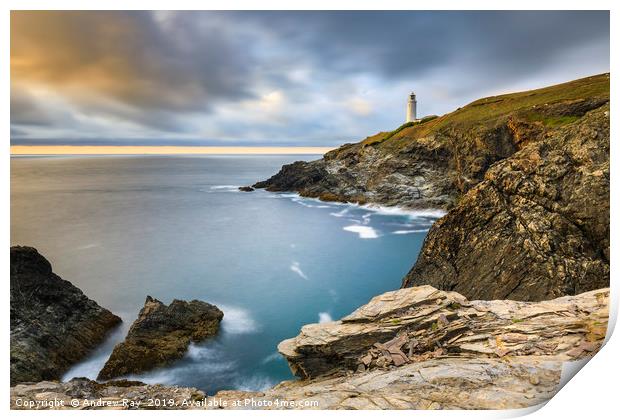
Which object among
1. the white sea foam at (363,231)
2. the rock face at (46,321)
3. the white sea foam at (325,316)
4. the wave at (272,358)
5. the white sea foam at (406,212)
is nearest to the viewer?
the rock face at (46,321)

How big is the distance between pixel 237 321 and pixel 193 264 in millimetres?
2820

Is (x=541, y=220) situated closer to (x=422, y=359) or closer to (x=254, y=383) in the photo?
(x=422, y=359)

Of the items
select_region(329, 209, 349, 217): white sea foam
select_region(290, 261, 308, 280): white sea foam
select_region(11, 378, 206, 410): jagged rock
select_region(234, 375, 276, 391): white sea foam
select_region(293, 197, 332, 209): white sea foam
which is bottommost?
select_region(234, 375, 276, 391): white sea foam

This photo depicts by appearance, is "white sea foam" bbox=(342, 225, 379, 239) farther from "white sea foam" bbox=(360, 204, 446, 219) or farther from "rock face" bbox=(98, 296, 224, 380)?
"rock face" bbox=(98, 296, 224, 380)

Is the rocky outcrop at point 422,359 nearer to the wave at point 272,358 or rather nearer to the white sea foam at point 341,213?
the wave at point 272,358

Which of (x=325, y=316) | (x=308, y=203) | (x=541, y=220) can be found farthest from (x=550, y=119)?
(x=308, y=203)

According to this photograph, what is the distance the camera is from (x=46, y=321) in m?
8.00

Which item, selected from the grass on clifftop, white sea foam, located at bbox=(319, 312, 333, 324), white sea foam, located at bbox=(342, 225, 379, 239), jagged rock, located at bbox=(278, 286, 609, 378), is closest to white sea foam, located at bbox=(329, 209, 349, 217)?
white sea foam, located at bbox=(342, 225, 379, 239)

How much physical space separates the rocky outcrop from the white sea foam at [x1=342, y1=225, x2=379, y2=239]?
1088 centimetres

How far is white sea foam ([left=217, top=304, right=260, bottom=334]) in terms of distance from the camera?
30.3 ft

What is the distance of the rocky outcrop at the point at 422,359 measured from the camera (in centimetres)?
496

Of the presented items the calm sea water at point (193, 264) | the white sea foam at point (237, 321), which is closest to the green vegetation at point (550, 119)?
the calm sea water at point (193, 264)

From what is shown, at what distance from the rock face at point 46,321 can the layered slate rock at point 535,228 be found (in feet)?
32.4
